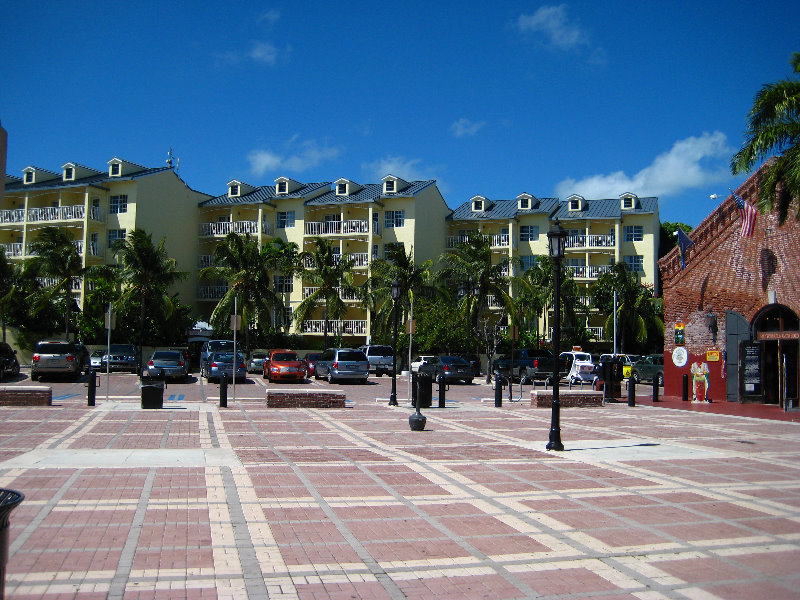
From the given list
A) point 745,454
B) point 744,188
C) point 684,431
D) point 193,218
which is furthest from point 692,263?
point 193,218

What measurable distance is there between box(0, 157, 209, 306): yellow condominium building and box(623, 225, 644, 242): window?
34477mm

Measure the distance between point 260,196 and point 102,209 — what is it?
12090mm

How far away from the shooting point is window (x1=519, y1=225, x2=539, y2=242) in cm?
5872

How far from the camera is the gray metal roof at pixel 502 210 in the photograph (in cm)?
5850

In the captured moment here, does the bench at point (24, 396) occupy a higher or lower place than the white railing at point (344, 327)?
lower

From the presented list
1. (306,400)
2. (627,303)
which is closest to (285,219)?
(627,303)

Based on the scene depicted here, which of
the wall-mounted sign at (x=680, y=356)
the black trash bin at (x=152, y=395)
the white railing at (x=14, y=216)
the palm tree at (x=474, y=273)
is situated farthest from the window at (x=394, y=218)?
the black trash bin at (x=152, y=395)

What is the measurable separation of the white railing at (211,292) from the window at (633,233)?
105 ft

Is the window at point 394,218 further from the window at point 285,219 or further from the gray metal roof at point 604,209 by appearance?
the gray metal roof at point 604,209

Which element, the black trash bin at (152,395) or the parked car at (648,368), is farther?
the parked car at (648,368)

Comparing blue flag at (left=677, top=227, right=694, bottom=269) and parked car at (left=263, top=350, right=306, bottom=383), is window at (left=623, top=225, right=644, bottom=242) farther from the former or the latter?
parked car at (left=263, top=350, right=306, bottom=383)

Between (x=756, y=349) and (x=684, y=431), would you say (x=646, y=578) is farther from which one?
(x=756, y=349)

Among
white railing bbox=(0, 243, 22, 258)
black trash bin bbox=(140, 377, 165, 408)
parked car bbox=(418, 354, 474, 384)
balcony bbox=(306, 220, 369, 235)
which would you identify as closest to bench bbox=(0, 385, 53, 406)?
black trash bin bbox=(140, 377, 165, 408)

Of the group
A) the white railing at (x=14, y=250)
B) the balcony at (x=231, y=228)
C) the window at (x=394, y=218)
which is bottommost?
the white railing at (x=14, y=250)
